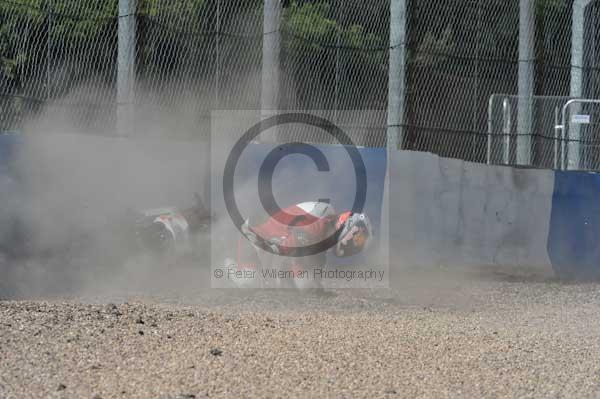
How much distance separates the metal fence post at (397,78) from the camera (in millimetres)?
11227

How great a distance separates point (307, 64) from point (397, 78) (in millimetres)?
1263

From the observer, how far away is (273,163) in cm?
1033

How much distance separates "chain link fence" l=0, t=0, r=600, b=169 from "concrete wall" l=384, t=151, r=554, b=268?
0.41m

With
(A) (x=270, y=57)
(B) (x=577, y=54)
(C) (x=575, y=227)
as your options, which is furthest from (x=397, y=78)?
(B) (x=577, y=54)

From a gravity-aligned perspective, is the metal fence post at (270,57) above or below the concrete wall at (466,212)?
above

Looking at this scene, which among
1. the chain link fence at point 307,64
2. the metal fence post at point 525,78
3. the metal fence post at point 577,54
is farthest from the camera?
the metal fence post at point 577,54

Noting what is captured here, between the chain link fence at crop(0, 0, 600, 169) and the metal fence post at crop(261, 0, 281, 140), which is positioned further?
the metal fence post at crop(261, 0, 281, 140)

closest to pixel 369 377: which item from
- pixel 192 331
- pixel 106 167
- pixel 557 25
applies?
pixel 192 331

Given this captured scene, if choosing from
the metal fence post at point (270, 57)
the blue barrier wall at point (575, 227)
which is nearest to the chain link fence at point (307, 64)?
the metal fence post at point (270, 57)

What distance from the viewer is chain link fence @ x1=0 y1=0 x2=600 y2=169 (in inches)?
360

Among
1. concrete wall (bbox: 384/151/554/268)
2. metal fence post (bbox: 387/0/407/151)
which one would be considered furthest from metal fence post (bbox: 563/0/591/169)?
metal fence post (bbox: 387/0/407/151)

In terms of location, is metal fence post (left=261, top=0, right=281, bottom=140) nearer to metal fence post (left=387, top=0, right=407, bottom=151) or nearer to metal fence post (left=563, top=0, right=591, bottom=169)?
metal fence post (left=387, top=0, right=407, bottom=151)

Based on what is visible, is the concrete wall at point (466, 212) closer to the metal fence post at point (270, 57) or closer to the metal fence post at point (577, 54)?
the metal fence post at point (577, 54)

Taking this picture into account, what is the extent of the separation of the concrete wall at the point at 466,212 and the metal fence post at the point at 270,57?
1.70 m
